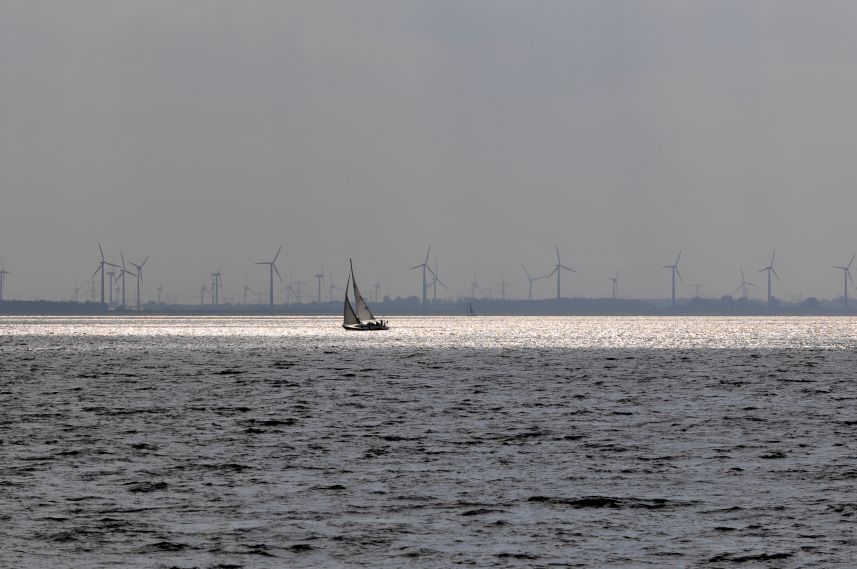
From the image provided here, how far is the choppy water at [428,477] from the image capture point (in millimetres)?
28562

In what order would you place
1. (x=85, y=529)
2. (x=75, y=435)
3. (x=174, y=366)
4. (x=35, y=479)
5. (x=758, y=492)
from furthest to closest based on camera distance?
(x=174, y=366) < (x=75, y=435) < (x=35, y=479) < (x=758, y=492) < (x=85, y=529)

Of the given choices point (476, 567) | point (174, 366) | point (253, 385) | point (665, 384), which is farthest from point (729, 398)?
point (174, 366)

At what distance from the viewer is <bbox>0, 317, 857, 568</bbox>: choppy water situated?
2856 cm

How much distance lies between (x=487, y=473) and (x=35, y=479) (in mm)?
13878

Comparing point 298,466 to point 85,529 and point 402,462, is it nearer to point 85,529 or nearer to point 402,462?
point 402,462

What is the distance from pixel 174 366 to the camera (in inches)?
4786

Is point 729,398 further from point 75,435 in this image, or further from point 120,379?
point 120,379

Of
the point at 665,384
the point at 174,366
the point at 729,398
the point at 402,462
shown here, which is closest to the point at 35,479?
the point at 402,462

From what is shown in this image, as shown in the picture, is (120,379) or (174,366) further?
(174,366)

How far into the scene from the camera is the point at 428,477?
39594mm

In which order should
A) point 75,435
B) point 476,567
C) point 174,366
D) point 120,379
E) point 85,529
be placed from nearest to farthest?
1. point 476,567
2. point 85,529
3. point 75,435
4. point 120,379
5. point 174,366

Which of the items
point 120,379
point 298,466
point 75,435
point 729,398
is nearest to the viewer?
point 298,466

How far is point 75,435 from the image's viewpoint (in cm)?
5278

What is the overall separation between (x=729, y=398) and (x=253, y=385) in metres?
33.3
